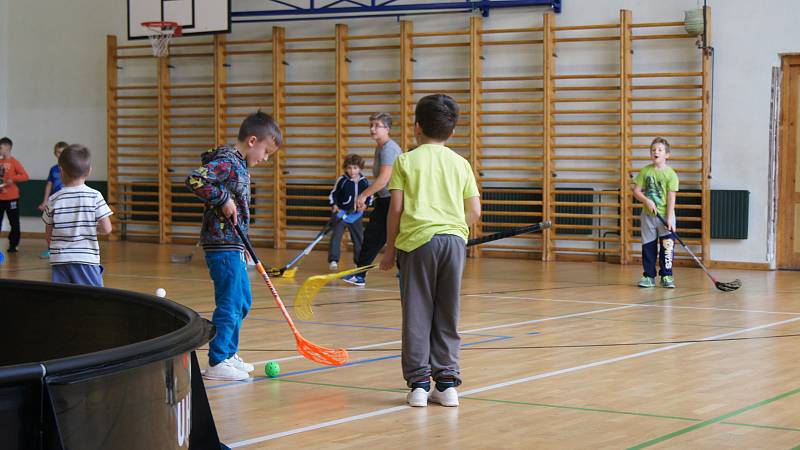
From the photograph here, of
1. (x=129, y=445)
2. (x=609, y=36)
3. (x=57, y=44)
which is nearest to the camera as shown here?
(x=129, y=445)

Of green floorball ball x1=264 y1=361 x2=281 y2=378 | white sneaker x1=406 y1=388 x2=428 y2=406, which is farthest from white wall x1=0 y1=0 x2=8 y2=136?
white sneaker x1=406 y1=388 x2=428 y2=406

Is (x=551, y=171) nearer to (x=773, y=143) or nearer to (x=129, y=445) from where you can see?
(x=773, y=143)

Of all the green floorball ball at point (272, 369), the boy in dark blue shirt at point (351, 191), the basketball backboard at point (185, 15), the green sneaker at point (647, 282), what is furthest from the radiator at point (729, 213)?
the green floorball ball at point (272, 369)

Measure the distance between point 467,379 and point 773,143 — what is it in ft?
26.3

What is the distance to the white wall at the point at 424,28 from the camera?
11.8 meters

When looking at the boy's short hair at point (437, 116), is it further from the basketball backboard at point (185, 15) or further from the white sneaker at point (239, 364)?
the basketball backboard at point (185, 15)

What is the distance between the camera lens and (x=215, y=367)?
4773mm

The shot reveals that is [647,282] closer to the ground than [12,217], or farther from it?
closer to the ground

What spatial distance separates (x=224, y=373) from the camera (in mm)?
4762

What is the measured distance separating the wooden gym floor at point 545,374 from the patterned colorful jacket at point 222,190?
64cm

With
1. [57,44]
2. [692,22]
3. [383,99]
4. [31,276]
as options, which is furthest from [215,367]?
[57,44]

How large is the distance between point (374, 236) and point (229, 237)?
439cm

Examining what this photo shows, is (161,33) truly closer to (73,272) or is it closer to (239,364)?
(73,272)

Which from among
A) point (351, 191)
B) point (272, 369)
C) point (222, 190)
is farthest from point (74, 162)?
point (351, 191)
